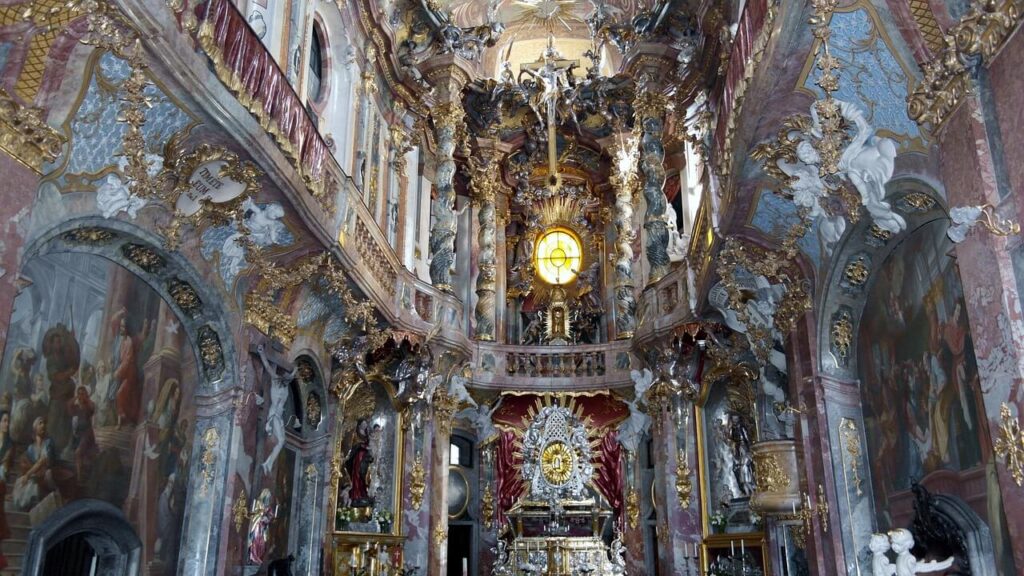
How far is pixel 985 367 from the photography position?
6254 mm

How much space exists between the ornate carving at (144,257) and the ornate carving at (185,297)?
1.23 ft

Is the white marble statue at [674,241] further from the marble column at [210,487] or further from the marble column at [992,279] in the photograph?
the marble column at [992,279]

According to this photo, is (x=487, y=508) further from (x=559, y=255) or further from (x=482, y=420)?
(x=559, y=255)

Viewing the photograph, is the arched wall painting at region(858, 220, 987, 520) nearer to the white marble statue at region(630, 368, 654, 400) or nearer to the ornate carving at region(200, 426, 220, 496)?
the white marble statue at region(630, 368, 654, 400)

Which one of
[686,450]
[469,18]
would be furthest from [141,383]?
[469,18]

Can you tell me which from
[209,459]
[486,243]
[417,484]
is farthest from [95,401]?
[486,243]

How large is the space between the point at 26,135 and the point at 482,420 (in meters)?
14.1

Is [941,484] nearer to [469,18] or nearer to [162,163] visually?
[162,163]

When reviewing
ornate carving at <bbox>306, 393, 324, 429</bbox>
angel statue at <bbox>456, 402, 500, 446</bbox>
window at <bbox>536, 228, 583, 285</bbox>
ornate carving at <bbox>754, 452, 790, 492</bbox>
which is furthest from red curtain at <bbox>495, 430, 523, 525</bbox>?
ornate carving at <bbox>754, 452, 790, 492</bbox>

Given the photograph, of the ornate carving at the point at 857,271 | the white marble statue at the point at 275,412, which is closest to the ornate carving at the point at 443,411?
the white marble statue at the point at 275,412

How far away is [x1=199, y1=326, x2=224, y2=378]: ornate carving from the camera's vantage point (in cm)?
1130

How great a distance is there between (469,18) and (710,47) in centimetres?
763

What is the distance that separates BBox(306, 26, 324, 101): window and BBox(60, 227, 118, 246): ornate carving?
4.95m

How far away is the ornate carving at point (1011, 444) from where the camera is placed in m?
5.74
